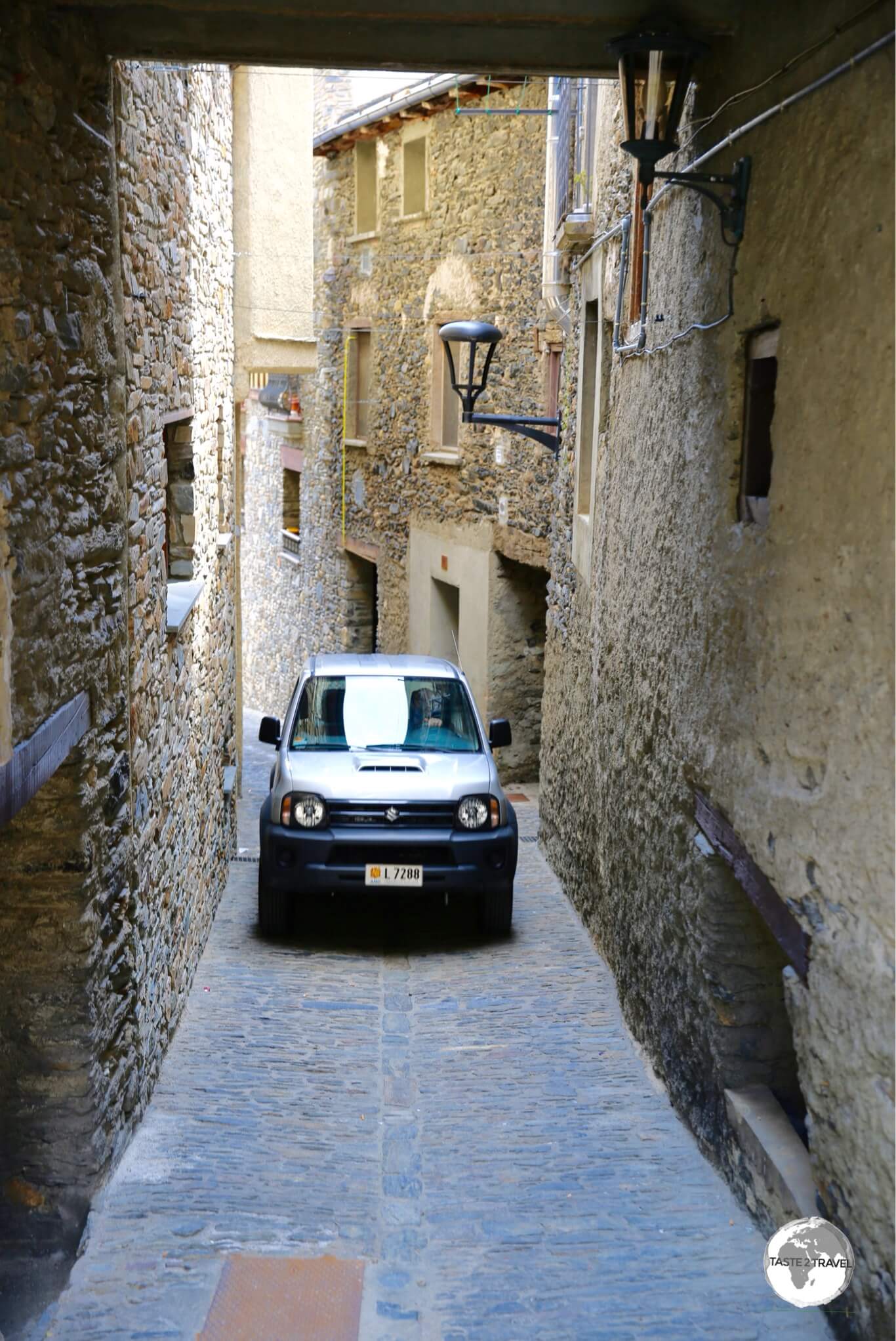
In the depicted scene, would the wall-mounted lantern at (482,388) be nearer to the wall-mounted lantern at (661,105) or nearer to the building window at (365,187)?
the wall-mounted lantern at (661,105)

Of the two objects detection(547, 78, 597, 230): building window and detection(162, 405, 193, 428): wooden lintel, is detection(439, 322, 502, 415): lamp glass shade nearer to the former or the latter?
detection(547, 78, 597, 230): building window

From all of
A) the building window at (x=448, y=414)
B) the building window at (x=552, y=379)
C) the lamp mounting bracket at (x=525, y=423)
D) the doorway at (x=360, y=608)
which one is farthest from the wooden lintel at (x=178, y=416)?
the doorway at (x=360, y=608)

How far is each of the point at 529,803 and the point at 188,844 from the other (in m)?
6.26

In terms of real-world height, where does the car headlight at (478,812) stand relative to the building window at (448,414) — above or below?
below

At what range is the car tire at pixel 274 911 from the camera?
8273mm

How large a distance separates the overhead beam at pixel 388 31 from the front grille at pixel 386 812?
13.1 ft

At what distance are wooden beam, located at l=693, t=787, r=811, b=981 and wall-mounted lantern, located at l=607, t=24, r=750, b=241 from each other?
2155 millimetres

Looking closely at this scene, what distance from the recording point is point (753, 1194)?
475 cm

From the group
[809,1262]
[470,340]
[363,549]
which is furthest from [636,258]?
[363,549]

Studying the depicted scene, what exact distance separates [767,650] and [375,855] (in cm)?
396

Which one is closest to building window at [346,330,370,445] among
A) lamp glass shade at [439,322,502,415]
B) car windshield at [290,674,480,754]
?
lamp glass shade at [439,322,502,415]

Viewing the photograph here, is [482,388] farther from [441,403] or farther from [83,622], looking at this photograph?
[83,622]

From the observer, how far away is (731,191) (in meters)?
5.11

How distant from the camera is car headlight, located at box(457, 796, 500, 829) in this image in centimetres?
809
